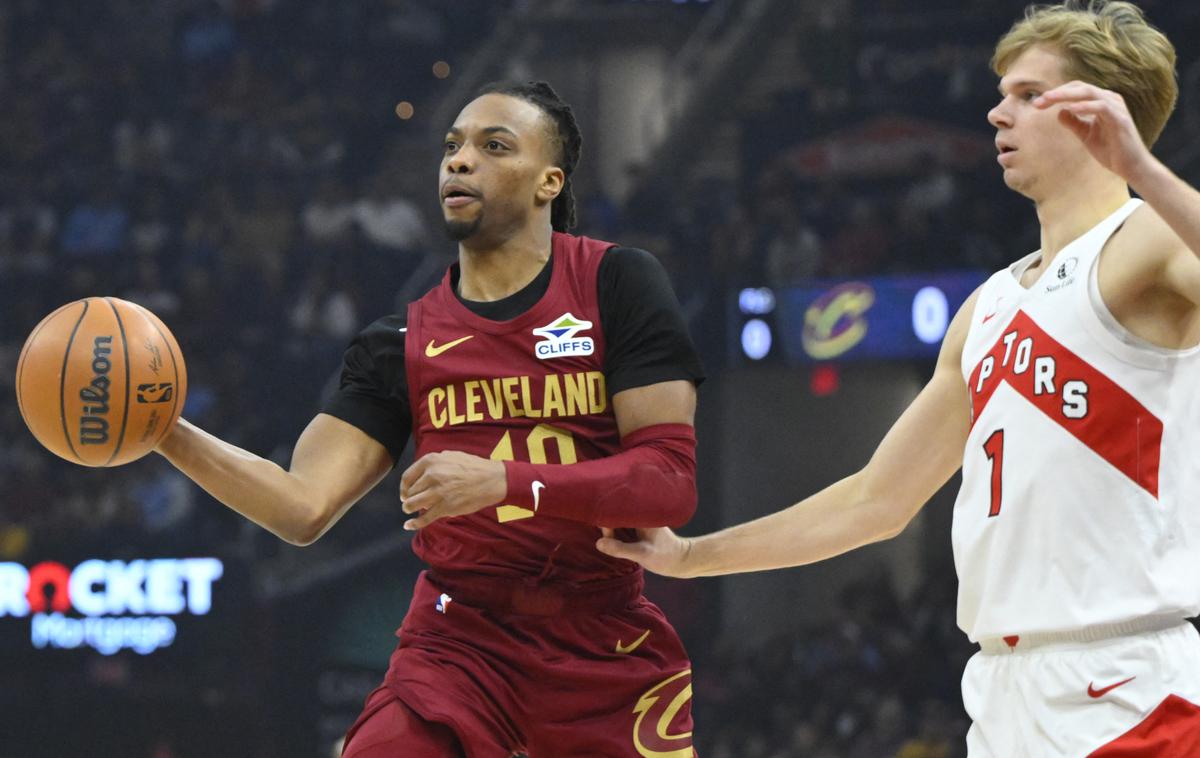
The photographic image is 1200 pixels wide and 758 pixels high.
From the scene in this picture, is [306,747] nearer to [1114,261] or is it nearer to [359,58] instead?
[359,58]

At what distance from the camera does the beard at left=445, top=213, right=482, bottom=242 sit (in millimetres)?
3586

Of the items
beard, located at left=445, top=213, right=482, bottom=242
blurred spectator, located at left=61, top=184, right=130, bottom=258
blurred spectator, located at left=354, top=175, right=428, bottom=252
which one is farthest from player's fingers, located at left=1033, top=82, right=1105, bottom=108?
blurred spectator, located at left=61, top=184, right=130, bottom=258

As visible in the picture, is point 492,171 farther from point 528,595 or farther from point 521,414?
point 528,595

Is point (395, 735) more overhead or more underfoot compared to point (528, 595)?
more underfoot

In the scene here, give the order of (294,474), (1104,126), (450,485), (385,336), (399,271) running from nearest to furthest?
(1104,126), (450,485), (294,474), (385,336), (399,271)

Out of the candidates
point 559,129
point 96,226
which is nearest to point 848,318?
point 96,226

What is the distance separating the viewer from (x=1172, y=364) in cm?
267

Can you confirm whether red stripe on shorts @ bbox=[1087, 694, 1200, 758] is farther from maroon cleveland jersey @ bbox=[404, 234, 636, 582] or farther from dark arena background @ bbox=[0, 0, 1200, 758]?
dark arena background @ bbox=[0, 0, 1200, 758]

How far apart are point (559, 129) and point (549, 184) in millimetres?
171

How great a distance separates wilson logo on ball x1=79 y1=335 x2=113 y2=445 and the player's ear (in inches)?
44.2

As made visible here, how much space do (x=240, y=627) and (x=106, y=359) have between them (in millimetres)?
9182

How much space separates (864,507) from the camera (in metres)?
3.44

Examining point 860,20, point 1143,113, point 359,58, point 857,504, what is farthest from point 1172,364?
point 359,58

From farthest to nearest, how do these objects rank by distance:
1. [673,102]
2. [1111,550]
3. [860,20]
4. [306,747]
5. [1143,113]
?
[673,102] → [860,20] → [306,747] → [1143,113] → [1111,550]
